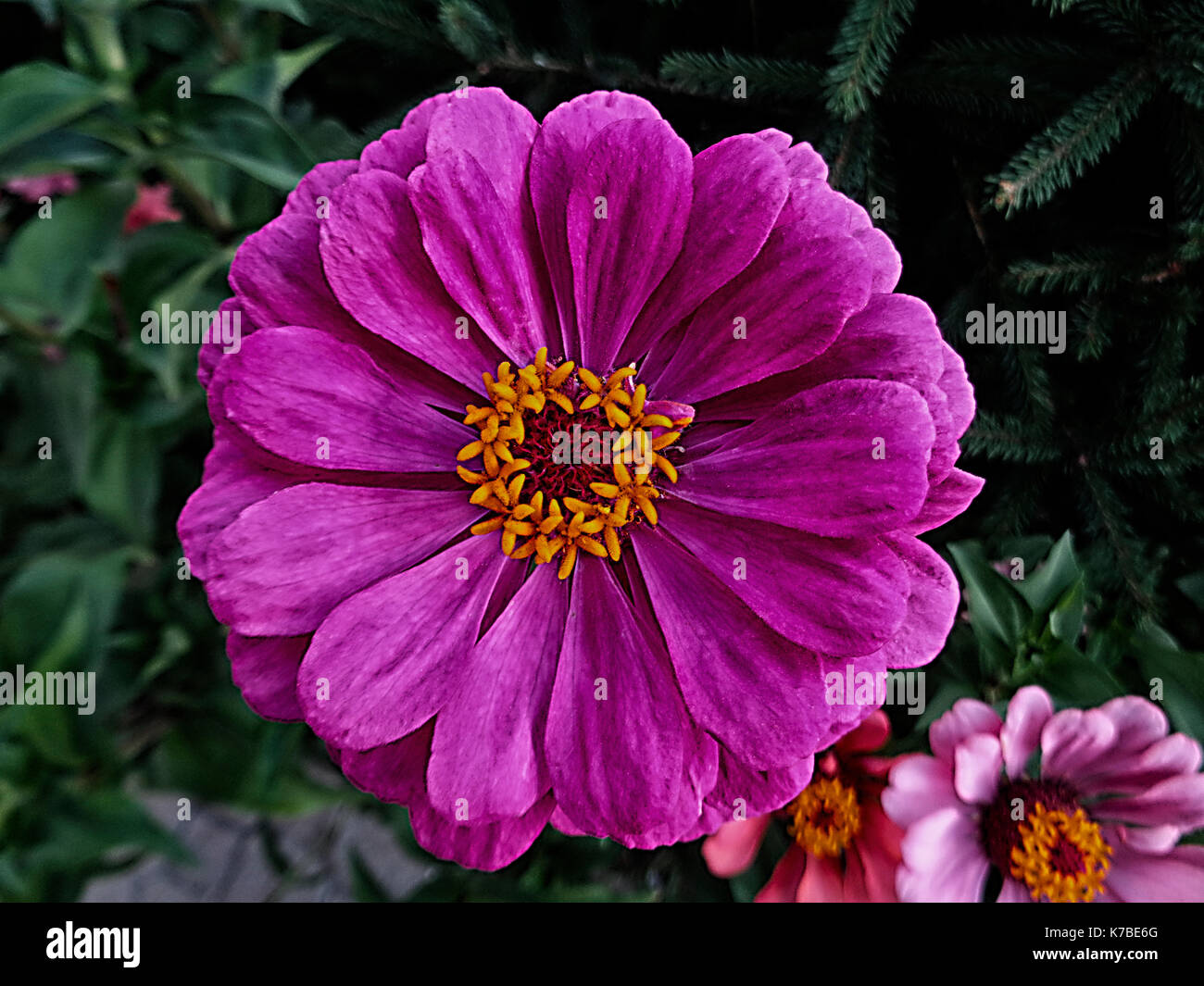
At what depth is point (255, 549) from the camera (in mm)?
449

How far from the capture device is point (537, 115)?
0.73 meters

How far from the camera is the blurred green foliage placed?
599mm

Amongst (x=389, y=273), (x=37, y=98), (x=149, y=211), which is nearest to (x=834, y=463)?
(x=389, y=273)

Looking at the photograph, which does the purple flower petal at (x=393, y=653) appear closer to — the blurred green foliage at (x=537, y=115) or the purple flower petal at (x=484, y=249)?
the purple flower petal at (x=484, y=249)

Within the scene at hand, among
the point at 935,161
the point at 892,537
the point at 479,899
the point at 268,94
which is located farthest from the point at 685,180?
the point at 479,899

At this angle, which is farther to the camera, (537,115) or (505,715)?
(537,115)

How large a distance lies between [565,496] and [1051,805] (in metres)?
0.41

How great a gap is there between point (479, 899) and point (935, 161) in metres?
0.78

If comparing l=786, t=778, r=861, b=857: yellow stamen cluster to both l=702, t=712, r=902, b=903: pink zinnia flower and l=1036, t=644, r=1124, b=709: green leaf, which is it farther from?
l=1036, t=644, r=1124, b=709: green leaf

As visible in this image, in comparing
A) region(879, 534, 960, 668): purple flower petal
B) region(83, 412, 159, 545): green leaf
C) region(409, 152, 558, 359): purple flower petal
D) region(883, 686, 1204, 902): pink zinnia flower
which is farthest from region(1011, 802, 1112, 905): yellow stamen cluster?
region(83, 412, 159, 545): green leaf

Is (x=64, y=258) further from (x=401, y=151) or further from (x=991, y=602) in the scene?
(x=991, y=602)

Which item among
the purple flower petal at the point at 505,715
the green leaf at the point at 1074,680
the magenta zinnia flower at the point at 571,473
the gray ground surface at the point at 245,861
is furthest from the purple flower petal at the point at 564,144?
the gray ground surface at the point at 245,861
